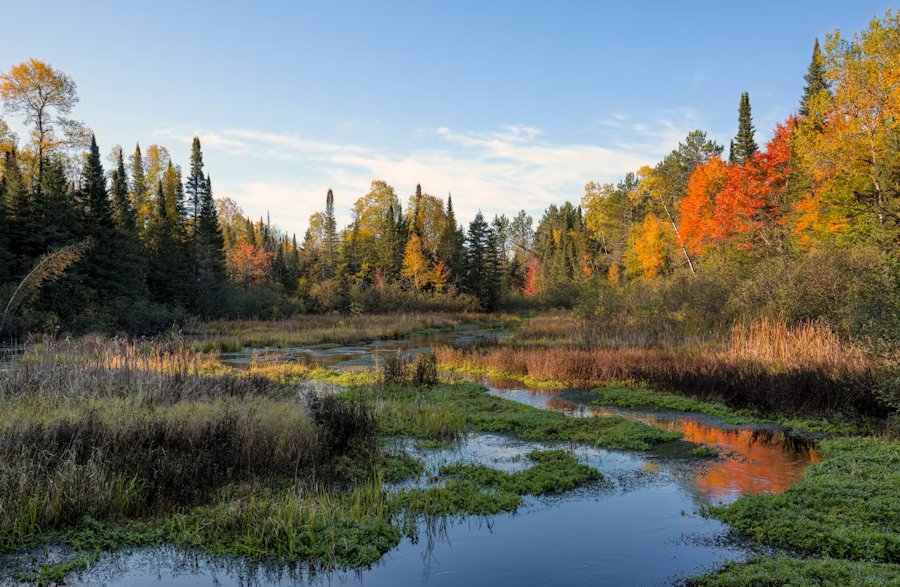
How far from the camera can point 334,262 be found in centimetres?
7306

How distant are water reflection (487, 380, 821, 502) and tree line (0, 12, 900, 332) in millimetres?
3130

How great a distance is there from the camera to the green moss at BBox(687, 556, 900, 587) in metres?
5.04

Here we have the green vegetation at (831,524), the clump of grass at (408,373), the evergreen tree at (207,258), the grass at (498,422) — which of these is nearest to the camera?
the green vegetation at (831,524)

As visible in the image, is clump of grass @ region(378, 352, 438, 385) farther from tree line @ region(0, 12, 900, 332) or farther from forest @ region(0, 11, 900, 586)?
tree line @ region(0, 12, 900, 332)

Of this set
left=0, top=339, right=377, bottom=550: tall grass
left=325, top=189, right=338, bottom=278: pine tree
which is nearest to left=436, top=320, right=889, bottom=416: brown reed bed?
left=0, top=339, right=377, bottom=550: tall grass

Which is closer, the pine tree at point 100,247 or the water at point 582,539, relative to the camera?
the water at point 582,539

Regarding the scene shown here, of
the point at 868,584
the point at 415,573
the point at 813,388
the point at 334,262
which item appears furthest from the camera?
the point at 334,262

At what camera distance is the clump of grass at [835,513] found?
239 inches

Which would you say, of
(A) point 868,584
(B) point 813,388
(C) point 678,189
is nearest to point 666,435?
(B) point 813,388

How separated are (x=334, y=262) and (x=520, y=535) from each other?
68.2 m

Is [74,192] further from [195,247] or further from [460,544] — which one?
[460,544]

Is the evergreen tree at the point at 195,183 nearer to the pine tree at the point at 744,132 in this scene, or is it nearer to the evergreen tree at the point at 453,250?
the evergreen tree at the point at 453,250

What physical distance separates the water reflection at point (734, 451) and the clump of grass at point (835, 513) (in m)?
0.62

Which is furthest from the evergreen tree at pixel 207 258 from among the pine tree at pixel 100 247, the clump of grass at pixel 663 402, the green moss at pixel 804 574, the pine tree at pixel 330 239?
the green moss at pixel 804 574
